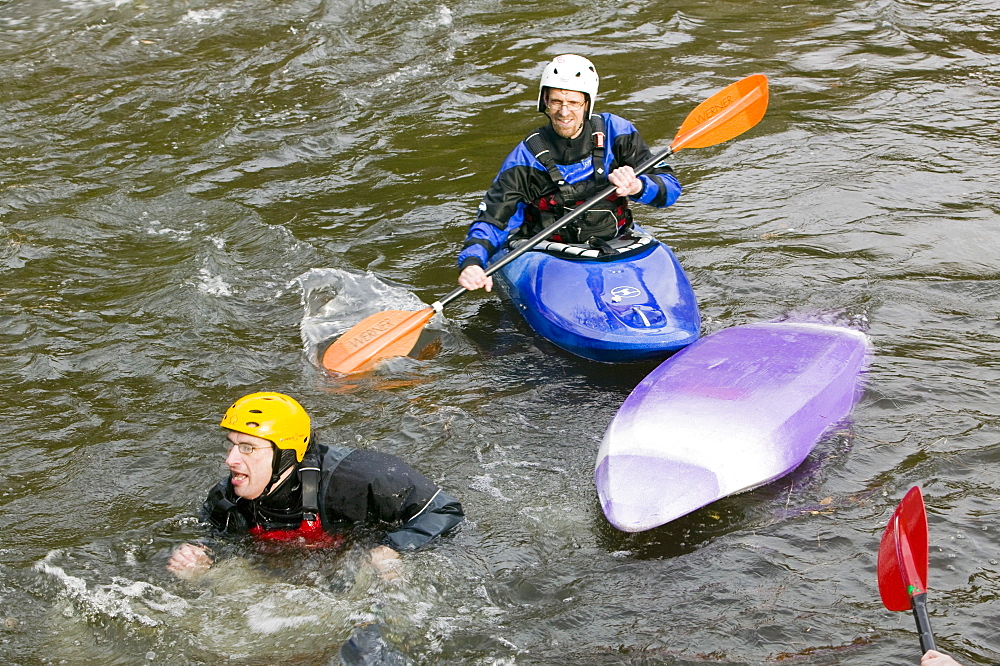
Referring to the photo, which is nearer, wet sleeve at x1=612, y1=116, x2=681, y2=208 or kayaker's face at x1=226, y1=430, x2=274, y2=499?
kayaker's face at x1=226, y1=430, x2=274, y2=499

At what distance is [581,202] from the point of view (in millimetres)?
6160

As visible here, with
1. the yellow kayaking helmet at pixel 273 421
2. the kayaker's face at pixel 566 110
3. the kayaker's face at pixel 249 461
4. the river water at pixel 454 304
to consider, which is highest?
the kayaker's face at pixel 566 110

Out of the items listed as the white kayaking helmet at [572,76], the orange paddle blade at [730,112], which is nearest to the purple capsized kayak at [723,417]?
the white kayaking helmet at [572,76]

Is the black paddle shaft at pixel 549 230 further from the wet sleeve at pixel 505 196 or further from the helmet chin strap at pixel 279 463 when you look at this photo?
the helmet chin strap at pixel 279 463

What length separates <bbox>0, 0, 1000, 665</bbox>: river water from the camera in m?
4.03

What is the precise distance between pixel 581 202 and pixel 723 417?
1.88 m

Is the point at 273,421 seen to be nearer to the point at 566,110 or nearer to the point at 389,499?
the point at 389,499

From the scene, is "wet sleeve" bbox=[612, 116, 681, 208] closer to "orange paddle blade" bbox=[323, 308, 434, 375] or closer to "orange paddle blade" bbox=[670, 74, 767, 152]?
"orange paddle blade" bbox=[670, 74, 767, 152]

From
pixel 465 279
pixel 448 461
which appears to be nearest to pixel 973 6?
pixel 465 279

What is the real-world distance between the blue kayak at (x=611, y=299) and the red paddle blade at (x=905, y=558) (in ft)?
7.42

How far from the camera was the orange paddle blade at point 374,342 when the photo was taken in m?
5.85

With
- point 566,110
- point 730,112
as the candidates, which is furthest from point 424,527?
point 730,112

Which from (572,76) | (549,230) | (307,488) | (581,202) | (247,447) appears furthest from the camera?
(581,202)

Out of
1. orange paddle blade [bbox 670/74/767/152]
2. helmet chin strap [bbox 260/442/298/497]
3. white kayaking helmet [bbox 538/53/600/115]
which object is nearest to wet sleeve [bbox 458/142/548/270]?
white kayaking helmet [bbox 538/53/600/115]
